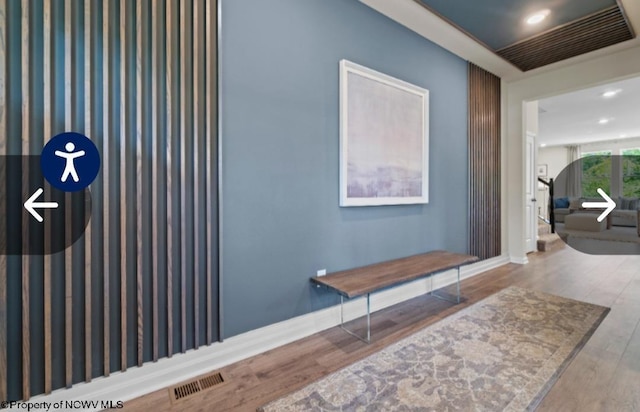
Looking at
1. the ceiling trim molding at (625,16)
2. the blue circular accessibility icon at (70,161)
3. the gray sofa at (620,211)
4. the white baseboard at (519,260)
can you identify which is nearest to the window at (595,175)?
the ceiling trim molding at (625,16)

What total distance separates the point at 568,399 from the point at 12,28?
3.37m

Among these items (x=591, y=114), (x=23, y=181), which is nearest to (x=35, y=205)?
(x=23, y=181)

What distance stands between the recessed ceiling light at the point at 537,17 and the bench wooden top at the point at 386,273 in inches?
98.0

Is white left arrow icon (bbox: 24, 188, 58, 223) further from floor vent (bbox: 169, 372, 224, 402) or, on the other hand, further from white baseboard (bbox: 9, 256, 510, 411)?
floor vent (bbox: 169, 372, 224, 402)

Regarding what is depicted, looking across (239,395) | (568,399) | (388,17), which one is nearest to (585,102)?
(388,17)

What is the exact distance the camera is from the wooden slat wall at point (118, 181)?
139 cm

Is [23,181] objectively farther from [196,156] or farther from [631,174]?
[631,174]

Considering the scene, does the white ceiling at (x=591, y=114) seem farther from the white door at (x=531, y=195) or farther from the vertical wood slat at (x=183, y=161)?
the vertical wood slat at (x=183, y=161)

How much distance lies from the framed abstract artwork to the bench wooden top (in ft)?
1.95

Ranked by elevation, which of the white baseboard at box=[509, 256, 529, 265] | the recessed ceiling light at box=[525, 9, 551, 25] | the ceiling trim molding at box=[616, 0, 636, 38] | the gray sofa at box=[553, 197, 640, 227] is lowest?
the white baseboard at box=[509, 256, 529, 265]

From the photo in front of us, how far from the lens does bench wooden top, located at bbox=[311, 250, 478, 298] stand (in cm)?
216

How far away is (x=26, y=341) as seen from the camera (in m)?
1.38

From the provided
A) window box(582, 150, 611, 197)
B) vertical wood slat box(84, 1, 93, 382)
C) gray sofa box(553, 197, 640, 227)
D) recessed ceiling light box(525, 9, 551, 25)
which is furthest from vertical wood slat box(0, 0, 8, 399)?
gray sofa box(553, 197, 640, 227)

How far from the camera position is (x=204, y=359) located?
1.85 m
